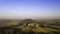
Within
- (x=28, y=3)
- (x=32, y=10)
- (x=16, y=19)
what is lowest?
(x=16, y=19)

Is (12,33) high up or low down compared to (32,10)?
down

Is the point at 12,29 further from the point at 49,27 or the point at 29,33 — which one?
the point at 49,27

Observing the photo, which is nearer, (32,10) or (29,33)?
(29,33)

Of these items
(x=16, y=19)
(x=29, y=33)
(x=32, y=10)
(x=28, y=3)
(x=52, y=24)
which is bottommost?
(x=29, y=33)

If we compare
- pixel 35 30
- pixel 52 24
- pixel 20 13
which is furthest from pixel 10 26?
pixel 52 24

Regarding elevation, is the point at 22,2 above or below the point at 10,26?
above

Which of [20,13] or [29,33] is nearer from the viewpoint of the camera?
[29,33]

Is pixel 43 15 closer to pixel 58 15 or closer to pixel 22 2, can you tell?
pixel 58 15

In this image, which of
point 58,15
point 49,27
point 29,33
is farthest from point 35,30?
point 58,15

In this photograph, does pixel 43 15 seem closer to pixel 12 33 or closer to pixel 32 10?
pixel 32 10
